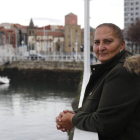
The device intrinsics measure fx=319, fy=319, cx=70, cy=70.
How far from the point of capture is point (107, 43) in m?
1.92

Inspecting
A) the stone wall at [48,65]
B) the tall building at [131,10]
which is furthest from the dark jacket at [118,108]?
the tall building at [131,10]

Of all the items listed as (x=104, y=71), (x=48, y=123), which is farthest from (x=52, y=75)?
(x=104, y=71)

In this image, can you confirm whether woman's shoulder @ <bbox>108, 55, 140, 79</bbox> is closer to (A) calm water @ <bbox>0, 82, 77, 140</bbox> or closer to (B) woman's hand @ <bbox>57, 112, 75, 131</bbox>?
(B) woman's hand @ <bbox>57, 112, 75, 131</bbox>

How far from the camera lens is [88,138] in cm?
169

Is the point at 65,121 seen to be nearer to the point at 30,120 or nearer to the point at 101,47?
the point at 101,47

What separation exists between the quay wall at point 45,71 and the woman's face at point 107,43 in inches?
1191

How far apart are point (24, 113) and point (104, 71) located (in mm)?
13358

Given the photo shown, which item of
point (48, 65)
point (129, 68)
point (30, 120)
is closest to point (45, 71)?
point (48, 65)

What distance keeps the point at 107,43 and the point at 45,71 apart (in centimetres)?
3305

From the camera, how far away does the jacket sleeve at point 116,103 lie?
1.57m

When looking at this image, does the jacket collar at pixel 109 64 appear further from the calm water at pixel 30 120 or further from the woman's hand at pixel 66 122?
the calm water at pixel 30 120

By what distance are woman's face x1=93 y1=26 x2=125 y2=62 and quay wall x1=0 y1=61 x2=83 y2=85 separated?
30247mm

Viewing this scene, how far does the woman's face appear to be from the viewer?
6.25ft

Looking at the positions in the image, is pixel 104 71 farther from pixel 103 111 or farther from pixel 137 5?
pixel 137 5
